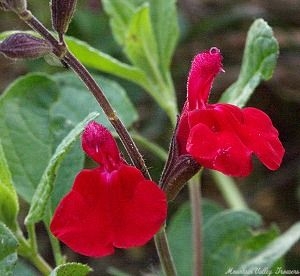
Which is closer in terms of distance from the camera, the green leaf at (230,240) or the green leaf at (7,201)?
the green leaf at (7,201)

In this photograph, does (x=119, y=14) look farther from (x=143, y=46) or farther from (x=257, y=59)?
(x=257, y=59)

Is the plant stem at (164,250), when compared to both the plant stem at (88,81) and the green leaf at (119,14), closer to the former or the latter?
the plant stem at (88,81)

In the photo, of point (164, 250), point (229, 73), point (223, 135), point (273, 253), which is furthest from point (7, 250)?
point (229, 73)

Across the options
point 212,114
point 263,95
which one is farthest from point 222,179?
point 212,114

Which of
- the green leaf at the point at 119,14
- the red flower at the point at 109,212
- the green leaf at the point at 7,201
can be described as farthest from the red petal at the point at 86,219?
the green leaf at the point at 119,14

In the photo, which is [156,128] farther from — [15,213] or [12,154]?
[15,213]

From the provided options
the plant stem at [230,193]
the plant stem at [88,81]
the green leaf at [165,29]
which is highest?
the plant stem at [88,81]

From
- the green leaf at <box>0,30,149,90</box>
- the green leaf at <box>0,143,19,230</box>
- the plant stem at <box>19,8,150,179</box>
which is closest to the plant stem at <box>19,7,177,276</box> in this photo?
the plant stem at <box>19,8,150,179</box>

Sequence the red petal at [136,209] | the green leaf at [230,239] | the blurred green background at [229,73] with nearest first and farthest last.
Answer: the red petal at [136,209]
the green leaf at [230,239]
the blurred green background at [229,73]
